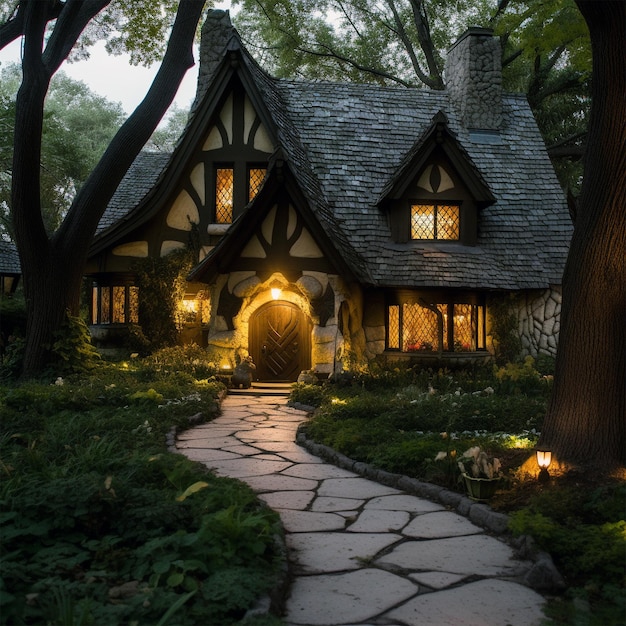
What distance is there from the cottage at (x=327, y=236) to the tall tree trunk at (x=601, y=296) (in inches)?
295

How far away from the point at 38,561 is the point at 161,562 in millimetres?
659

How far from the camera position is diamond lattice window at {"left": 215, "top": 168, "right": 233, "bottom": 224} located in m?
15.9

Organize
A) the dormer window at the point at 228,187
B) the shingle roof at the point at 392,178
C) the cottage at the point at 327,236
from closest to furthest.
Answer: the cottage at the point at 327,236, the shingle roof at the point at 392,178, the dormer window at the point at 228,187

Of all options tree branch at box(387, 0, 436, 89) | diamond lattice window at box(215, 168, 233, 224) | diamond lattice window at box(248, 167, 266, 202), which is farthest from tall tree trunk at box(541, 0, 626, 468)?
tree branch at box(387, 0, 436, 89)

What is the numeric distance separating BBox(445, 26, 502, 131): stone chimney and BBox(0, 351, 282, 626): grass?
15.0 m

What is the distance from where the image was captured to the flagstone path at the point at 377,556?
367cm

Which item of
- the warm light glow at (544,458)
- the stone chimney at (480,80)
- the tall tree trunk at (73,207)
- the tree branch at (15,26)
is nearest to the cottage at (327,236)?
the stone chimney at (480,80)

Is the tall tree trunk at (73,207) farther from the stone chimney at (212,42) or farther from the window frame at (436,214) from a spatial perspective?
the window frame at (436,214)

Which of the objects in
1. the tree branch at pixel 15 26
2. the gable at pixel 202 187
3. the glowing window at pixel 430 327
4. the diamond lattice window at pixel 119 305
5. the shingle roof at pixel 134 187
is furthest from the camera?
the shingle roof at pixel 134 187

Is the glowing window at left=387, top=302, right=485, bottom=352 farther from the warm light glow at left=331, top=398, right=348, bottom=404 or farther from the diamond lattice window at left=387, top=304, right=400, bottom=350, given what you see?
the warm light glow at left=331, top=398, right=348, bottom=404

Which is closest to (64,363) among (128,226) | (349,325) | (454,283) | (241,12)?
(128,226)

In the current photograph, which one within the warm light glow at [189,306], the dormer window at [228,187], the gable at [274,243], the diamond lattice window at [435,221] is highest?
the dormer window at [228,187]

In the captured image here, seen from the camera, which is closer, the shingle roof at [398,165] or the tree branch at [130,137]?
the tree branch at [130,137]

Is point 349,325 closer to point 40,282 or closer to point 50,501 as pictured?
point 40,282
